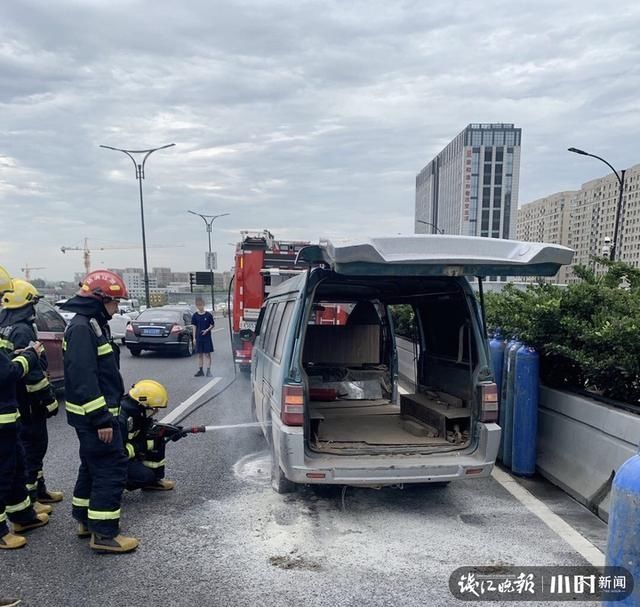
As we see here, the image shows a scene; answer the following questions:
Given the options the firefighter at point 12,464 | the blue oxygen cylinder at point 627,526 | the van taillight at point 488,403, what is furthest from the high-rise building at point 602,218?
the firefighter at point 12,464

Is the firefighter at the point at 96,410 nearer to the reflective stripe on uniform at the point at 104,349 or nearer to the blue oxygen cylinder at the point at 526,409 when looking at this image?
the reflective stripe on uniform at the point at 104,349

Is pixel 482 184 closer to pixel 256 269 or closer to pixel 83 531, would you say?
pixel 256 269

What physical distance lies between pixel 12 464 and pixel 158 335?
11552 mm

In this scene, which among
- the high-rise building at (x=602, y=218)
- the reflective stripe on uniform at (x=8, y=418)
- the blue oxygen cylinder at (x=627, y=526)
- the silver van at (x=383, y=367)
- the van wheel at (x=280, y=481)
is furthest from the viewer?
the high-rise building at (x=602, y=218)

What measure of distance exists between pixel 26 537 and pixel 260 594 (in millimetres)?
1971

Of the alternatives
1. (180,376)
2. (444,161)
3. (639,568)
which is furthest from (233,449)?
(444,161)

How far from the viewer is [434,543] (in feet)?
12.9

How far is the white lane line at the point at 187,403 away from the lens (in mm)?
7888

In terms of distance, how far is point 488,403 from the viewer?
176 inches

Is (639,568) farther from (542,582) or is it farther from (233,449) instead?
(233,449)

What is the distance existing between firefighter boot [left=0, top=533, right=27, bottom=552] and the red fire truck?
8064 millimetres

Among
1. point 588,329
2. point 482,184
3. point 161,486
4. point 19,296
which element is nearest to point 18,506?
point 161,486

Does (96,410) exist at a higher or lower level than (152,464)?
higher

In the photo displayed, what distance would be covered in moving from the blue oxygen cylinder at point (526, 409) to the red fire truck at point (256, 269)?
726 centimetres
